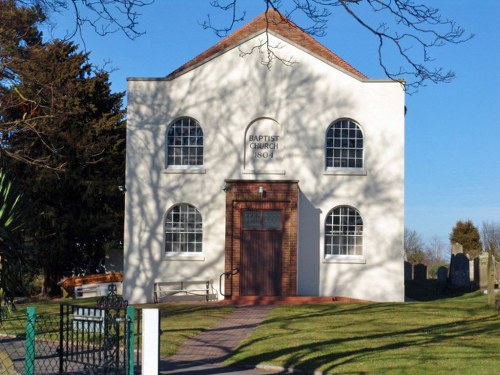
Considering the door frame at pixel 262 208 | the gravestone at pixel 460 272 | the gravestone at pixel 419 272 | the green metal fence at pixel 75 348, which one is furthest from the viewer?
the gravestone at pixel 419 272

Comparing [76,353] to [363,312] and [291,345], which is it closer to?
[291,345]

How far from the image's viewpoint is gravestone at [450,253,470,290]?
31094 millimetres

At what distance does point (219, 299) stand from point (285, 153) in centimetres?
568

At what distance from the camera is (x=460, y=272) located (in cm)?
3127

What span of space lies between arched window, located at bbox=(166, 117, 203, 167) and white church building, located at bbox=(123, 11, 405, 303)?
36 mm

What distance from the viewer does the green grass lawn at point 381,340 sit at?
488 inches

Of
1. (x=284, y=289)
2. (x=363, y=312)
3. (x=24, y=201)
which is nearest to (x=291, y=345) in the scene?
(x=363, y=312)

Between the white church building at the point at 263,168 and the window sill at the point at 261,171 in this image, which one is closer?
the white church building at the point at 263,168

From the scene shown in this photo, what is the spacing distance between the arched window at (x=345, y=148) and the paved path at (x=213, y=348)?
734cm

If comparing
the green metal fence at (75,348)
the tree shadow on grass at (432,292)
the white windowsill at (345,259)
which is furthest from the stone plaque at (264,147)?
the green metal fence at (75,348)

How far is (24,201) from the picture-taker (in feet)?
22.0

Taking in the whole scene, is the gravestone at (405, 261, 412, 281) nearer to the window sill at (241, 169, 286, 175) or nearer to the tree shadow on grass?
the tree shadow on grass

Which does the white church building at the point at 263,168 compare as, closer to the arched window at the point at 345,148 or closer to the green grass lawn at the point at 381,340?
the arched window at the point at 345,148

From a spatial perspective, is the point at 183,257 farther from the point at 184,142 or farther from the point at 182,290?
the point at 184,142
